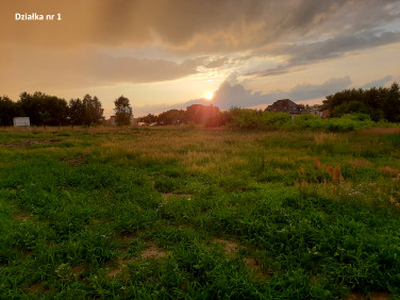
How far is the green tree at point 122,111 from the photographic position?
151 feet

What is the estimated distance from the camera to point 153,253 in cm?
368

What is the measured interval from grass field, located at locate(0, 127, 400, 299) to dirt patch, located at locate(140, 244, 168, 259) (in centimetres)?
3

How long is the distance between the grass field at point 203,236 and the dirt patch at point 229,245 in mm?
46

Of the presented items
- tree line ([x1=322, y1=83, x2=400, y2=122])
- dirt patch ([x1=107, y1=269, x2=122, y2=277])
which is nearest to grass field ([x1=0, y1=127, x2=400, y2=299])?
dirt patch ([x1=107, y1=269, x2=122, y2=277])

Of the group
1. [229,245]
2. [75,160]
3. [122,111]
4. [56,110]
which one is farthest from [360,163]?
[56,110]

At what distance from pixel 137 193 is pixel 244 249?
3622mm

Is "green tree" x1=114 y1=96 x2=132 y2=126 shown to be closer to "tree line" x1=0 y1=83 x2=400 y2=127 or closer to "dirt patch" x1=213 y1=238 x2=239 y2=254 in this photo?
"tree line" x1=0 y1=83 x2=400 y2=127

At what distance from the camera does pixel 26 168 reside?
8906 millimetres

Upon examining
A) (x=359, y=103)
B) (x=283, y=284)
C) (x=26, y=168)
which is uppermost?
(x=359, y=103)

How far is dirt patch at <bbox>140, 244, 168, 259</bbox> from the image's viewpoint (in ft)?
11.7

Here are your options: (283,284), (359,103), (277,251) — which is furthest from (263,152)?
(359,103)

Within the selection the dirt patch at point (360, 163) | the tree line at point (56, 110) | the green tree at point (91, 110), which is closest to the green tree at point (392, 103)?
the dirt patch at point (360, 163)

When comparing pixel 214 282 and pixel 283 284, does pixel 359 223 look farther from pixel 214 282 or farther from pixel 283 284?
pixel 214 282

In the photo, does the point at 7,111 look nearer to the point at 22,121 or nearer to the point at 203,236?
the point at 22,121
